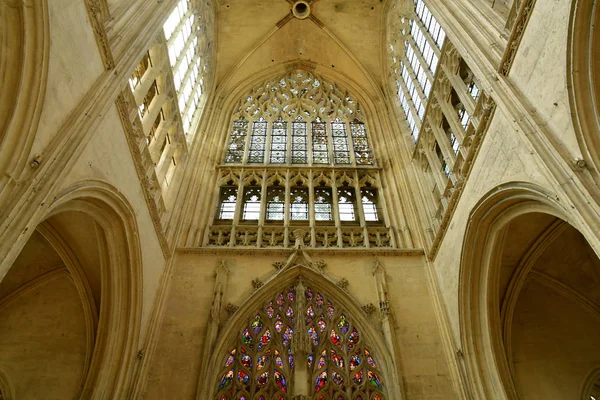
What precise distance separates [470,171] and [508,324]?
10.3 feet

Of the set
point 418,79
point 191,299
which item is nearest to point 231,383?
point 191,299

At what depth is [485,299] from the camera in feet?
27.5

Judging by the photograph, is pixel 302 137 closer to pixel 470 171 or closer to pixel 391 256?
pixel 391 256

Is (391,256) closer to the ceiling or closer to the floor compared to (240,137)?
closer to the floor

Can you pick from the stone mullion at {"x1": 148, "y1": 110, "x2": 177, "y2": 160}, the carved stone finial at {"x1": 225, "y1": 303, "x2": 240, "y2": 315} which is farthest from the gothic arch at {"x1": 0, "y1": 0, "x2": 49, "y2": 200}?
the carved stone finial at {"x1": 225, "y1": 303, "x2": 240, "y2": 315}

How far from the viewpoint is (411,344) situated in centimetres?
906

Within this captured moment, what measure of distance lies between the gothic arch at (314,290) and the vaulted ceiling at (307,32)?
32.6ft

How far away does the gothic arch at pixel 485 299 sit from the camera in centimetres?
771

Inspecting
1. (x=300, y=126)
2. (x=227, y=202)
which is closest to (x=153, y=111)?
(x=227, y=202)

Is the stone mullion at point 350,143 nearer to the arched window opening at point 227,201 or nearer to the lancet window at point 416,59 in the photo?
the lancet window at point 416,59

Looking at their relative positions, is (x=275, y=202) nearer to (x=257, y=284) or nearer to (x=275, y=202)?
(x=275, y=202)

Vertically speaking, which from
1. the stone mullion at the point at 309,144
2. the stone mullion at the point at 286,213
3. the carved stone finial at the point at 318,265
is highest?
the stone mullion at the point at 309,144

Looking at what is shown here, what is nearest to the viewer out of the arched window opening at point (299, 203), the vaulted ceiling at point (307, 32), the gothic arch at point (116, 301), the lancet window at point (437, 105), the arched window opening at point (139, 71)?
the gothic arch at point (116, 301)

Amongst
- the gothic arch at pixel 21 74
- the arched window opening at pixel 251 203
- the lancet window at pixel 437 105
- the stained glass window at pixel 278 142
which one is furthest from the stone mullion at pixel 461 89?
the gothic arch at pixel 21 74
